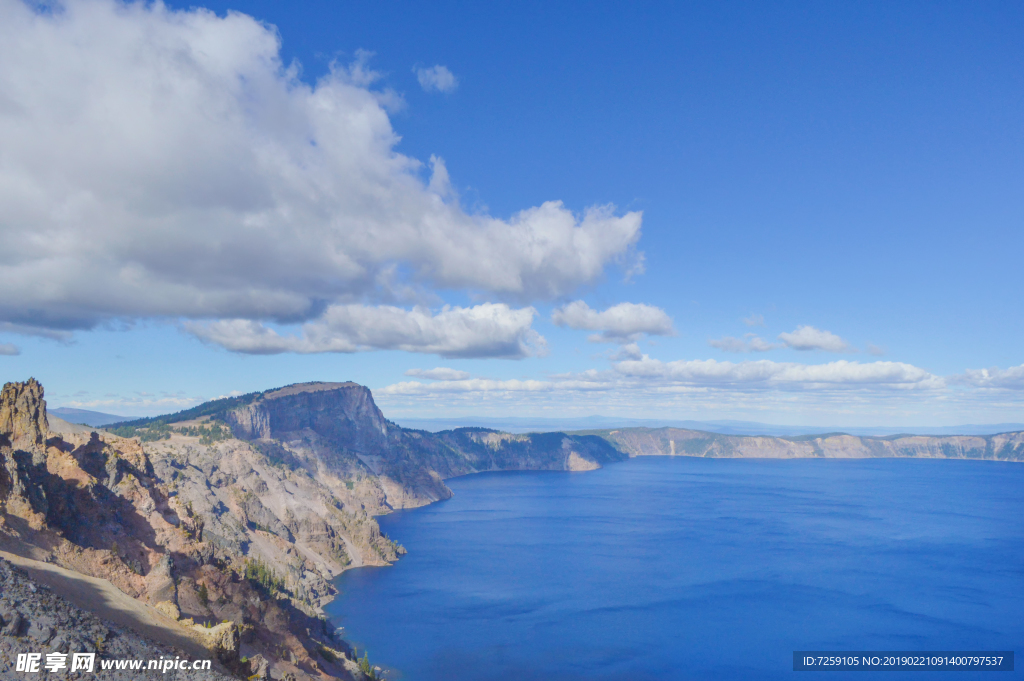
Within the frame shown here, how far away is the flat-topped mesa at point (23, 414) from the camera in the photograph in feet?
239

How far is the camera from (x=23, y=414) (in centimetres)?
7450

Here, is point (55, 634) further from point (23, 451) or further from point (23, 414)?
point (23, 414)

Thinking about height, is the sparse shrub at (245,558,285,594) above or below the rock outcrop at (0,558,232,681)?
below

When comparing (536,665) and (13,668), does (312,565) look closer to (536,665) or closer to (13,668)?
(536,665)

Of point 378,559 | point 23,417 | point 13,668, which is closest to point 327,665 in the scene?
point 23,417

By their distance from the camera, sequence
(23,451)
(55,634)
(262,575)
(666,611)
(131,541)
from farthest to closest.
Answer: (666,611) → (262,575) → (131,541) → (23,451) → (55,634)

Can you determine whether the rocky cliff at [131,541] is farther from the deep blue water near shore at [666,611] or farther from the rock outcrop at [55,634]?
the deep blue water near shore at [666,611]

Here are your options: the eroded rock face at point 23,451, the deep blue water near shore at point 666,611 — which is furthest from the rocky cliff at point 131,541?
the deep blue water near shore at point 666,611

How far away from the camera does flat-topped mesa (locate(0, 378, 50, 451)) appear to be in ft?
239

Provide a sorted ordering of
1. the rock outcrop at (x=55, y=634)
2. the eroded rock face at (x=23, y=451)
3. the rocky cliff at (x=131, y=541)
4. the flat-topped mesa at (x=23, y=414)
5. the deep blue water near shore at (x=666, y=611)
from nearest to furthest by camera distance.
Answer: the rock outcrop at (x=55, y=634), the rocky cliff at (x=131, y=541), the eroded rock face at (x=23, y=451), the flat-topped mesa at (x=23, y=414), the deep blue water near shore at (x=666, y=611)

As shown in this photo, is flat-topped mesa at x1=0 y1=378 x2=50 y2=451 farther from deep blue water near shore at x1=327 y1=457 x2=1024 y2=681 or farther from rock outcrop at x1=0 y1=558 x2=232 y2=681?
deep blue water near shore at x1=327 y1=457 x2=1024 y2=681

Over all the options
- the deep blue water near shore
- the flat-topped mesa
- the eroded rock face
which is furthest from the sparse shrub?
the eroded rock face

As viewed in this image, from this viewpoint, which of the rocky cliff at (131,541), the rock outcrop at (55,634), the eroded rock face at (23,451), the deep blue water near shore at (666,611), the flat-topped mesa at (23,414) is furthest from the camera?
the deep blue water near shore at (666,611)

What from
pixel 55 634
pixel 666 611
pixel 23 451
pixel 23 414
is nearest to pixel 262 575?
pixel 23 414
